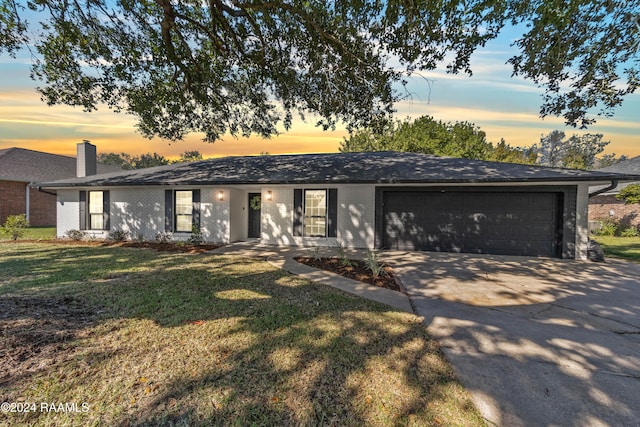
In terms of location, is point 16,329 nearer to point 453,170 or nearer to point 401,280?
point 401,280

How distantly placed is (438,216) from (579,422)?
26.0 feet

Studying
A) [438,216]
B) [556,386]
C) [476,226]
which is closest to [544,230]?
[476,226]

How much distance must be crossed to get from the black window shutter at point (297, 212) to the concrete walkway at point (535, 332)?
2874mm

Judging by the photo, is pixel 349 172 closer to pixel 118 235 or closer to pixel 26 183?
pixel 118 235

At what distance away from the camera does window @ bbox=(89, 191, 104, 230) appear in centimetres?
1146

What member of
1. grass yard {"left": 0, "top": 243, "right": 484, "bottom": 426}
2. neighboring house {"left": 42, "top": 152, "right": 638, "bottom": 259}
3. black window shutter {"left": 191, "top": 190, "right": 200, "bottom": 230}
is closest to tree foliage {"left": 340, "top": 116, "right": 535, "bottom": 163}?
neighboring house {"left": 42, "top": 152, "right": 638, "bottom": 259}

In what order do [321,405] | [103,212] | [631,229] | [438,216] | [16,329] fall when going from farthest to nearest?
[631,229]
[103,212]
[438,216]
[16,329]
[321,405]

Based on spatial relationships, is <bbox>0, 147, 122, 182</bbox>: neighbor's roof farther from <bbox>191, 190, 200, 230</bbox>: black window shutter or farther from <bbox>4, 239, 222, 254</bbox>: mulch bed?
<bbox>191, 190, 200, 230</bbox>: black window shutter

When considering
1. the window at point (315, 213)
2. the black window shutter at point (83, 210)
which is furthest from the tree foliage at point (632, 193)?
the black window shutter at point (83, 210)

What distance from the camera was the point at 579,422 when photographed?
2051 millimetres

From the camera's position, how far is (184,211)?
10.7 m

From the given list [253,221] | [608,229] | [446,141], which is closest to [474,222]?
[253,221]

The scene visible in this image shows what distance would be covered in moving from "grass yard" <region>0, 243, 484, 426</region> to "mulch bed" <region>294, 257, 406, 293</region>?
1.14 metres

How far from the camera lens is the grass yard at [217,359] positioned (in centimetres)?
211
